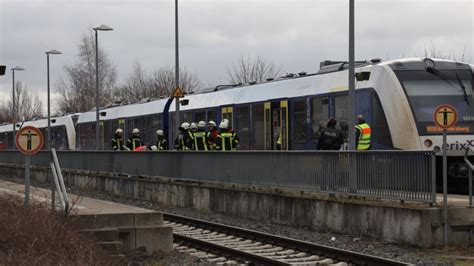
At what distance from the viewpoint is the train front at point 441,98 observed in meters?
16.9

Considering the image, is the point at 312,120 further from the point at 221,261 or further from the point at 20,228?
the point at 20,228

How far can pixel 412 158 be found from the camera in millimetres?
12781

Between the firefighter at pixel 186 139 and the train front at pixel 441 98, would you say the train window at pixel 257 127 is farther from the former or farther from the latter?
the train front at pixel 441 98

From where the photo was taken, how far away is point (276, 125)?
21812mm

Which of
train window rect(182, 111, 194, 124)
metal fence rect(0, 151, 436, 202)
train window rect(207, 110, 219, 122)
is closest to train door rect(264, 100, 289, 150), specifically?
metal fence rect(0, 151, 436, 202)

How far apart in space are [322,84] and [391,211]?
7.53m

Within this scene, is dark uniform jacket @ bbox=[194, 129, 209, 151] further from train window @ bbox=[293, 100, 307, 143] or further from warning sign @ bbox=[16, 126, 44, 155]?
warning sign @ bbox=[16, 126, 44, 155]

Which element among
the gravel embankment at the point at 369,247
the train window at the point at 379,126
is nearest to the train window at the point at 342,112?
the train window at the point at 379,126

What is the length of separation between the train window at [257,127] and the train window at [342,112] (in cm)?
399

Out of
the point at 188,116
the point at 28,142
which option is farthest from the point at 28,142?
the point at 188,116

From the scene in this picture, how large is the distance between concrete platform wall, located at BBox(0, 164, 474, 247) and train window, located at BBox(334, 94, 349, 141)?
9.33ft

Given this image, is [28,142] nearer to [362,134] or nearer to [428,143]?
[362,134]

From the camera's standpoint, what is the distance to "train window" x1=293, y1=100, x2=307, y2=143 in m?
20.4

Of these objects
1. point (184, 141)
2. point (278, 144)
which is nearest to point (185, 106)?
point (184, 141)
